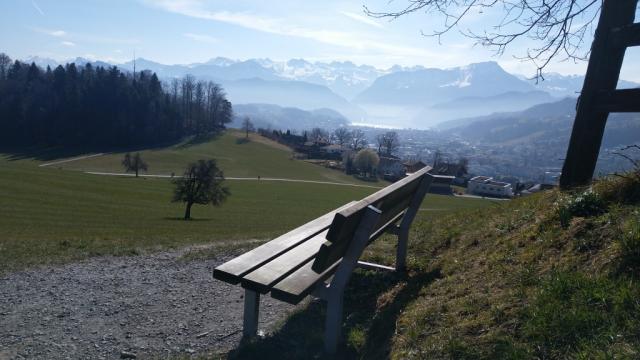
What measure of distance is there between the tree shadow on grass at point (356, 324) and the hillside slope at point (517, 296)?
0.04 ft

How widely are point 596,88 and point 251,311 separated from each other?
177 inches

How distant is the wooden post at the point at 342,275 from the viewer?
4.02 m

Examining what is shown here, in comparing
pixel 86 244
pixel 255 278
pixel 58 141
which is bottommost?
pixel 58 141

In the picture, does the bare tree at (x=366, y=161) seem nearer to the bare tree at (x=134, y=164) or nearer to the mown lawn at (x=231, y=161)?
the mown lawn at (x=231, y=161)

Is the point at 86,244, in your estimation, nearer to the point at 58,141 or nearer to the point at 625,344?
the point at 625,344

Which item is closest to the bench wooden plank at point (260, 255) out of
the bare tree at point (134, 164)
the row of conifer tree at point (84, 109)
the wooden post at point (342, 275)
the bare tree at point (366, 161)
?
the wooden post at point (342, 275)

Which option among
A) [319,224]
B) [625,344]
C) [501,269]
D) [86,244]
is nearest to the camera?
[625,344]

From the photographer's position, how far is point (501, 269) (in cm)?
451

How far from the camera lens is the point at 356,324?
191 inches

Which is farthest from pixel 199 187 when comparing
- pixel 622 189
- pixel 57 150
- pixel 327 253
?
pixel 57 150

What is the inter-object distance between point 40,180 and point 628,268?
5281cm

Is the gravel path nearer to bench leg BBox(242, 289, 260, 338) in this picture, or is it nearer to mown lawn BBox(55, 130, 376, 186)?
bench leg BBox(242, 289, 260, 338)

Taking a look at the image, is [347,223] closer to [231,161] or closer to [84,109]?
[231,161]

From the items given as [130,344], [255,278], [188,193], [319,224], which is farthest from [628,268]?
[188,193]
